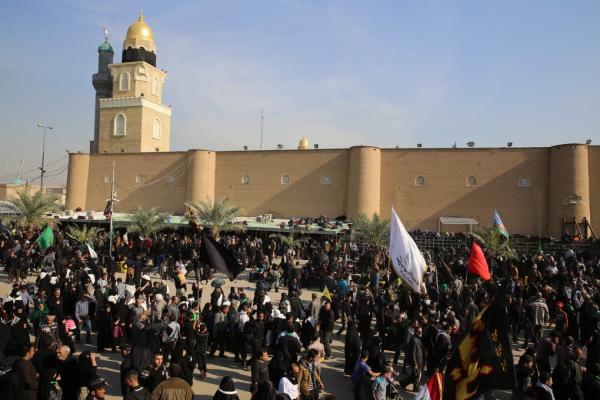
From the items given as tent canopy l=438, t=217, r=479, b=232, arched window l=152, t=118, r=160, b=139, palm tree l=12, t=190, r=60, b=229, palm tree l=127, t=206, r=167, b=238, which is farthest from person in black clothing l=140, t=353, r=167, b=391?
arched window l=152, t=118, r=160, b=139

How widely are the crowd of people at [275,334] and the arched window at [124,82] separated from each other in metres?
33.1

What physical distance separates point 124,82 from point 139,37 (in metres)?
4.86

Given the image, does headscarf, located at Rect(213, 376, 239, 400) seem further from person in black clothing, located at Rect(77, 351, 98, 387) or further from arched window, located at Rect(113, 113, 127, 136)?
arched window, located at Rect(113, 113, 127, 136)

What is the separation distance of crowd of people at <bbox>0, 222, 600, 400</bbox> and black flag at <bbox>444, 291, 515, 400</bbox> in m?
0.39

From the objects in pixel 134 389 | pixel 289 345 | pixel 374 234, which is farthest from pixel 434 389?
pixel 374 234

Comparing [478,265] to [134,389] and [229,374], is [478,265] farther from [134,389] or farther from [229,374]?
[134,389]

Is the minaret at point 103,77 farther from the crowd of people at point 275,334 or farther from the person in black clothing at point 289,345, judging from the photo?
the person in black clothing at point 289,345

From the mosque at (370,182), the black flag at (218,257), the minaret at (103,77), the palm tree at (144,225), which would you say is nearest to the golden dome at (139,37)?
the mosque at (370,182)

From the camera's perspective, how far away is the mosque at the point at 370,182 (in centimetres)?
3056

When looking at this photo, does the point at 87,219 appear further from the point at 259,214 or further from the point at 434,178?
the point at 434,178

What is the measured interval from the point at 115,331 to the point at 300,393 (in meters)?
5.18

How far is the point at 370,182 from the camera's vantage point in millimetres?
34125

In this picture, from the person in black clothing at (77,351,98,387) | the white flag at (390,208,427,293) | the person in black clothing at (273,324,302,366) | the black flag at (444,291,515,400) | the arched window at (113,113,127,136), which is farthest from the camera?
the arched window at (113,113,127,136)

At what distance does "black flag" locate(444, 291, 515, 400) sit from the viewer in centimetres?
481
